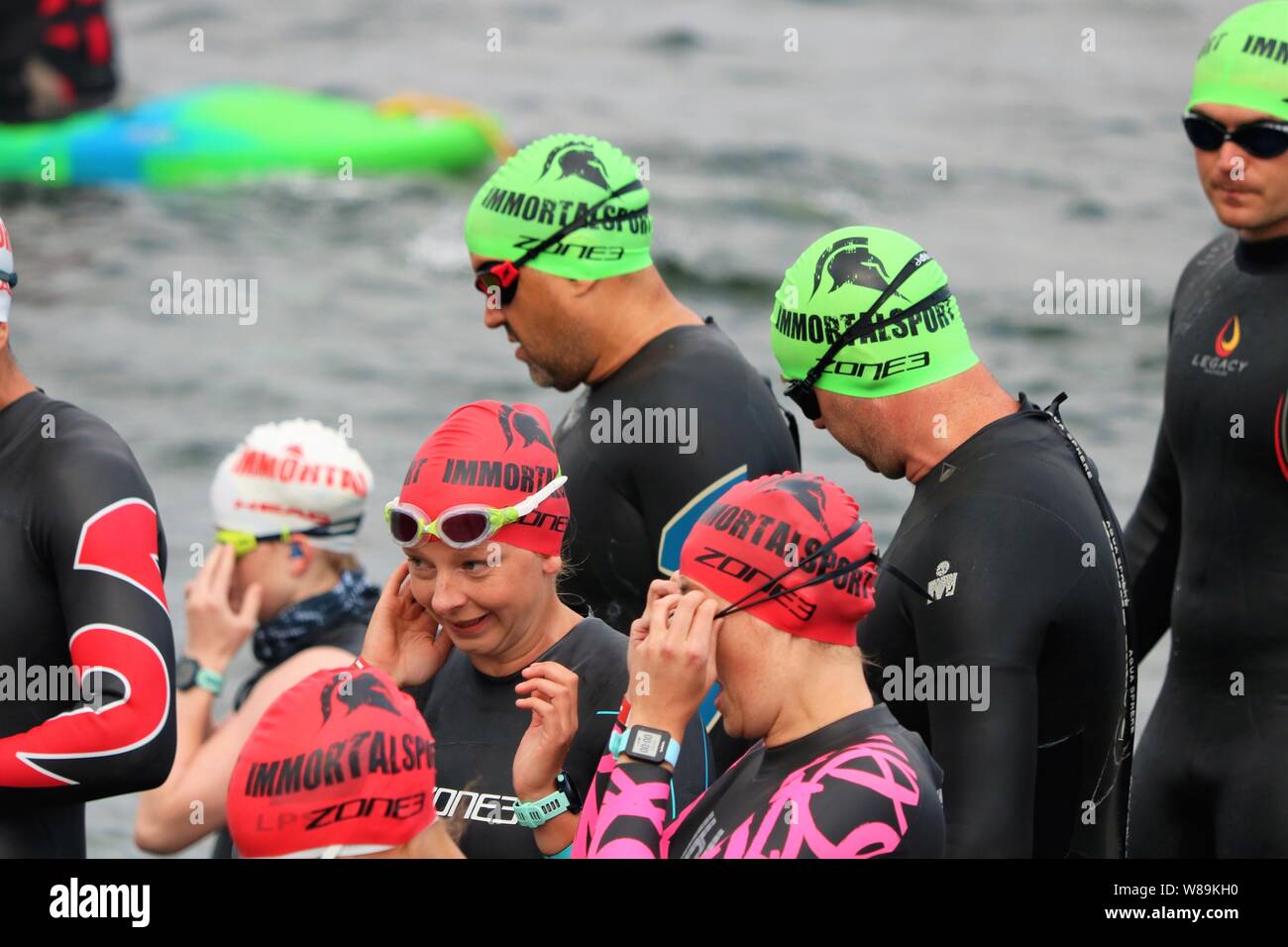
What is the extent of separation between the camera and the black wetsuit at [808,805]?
3545 mm

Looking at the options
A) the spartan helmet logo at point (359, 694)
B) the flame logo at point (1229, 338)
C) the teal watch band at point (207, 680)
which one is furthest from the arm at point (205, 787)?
the flame logo at point (1229, 338)

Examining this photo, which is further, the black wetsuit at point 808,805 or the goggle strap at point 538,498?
the goggle strap at point 538,498

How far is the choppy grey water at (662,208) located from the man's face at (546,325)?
3.99 m

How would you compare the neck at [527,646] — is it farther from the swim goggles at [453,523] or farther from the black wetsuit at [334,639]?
the black wetsuit at [334,639]

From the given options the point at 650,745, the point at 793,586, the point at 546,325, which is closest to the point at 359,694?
the point at 650,745

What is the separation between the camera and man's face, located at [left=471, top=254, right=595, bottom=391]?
551 cm

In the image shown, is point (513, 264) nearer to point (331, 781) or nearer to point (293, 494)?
point (293, 494)

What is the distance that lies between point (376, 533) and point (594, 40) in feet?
46.0

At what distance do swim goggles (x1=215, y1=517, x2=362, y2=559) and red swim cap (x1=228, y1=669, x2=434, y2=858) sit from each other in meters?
2.64

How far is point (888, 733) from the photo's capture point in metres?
3.72

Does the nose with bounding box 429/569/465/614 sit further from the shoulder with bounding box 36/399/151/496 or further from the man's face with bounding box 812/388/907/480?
the man's face with bounding box 812/388/907/480

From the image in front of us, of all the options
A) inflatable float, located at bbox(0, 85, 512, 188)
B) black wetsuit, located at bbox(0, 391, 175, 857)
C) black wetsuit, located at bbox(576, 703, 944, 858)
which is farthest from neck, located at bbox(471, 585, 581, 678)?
inflatable float, located at bbox(0, 85, 512, 188)

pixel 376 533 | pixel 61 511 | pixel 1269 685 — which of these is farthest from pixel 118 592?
pixel 376 533

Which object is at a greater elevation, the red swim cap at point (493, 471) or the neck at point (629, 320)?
the neck at point (629, 320)
